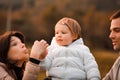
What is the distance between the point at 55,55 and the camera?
11.4 feet

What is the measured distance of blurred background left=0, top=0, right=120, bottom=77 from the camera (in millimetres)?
34447

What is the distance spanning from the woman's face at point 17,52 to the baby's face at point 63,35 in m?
0.27

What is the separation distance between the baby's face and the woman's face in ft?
0.89

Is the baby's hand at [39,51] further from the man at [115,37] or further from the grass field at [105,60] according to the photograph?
the grass field at [105,60]

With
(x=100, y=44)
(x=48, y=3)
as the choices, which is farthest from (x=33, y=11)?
(x=100, y=44)

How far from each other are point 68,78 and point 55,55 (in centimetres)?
21

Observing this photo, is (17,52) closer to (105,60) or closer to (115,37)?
(115,37)

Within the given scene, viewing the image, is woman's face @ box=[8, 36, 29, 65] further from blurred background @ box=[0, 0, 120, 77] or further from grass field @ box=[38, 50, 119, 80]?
blurred background @ box=[0, 0, 120, 77]

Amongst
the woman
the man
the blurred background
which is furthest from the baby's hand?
the blurred background

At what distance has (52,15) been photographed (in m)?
36.7

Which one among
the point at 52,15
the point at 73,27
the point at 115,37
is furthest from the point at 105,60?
the point at 115,37

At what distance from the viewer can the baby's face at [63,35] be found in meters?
3.48

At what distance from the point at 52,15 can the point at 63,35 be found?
33.3m

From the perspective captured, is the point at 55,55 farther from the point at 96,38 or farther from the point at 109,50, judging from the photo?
the point at 96,38
